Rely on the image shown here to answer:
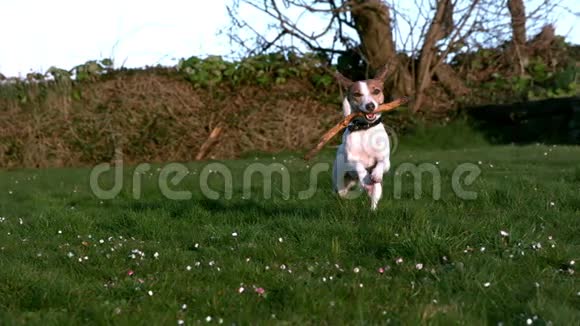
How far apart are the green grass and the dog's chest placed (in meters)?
0.52

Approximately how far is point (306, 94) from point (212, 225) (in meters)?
13.5

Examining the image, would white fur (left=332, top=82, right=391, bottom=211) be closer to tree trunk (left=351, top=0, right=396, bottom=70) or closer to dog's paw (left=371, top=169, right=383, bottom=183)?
dog's paw (left=371, top=169, right=383, bottom=183)

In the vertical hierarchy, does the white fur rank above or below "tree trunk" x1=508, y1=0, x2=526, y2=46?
below

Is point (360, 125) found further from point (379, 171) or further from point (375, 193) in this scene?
point (375, 193)

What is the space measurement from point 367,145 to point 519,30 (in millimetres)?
14450

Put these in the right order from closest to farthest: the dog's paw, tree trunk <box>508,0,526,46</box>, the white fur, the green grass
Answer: the green grass → the dog's paw → the white fur → tree trunk <box>508,0,526,46</box>

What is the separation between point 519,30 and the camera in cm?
2069

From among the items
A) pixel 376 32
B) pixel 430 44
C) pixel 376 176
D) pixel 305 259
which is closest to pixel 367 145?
pixel 376 176

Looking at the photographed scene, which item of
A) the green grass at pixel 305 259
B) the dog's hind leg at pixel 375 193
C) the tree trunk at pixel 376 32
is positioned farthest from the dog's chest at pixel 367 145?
the tree trunk at pixel 376 32

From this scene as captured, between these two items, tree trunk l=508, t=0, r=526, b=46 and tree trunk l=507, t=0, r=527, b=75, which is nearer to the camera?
tree trunk l=508, t=0, r=526, b=46

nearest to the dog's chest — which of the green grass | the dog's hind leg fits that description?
the dog's hind leg

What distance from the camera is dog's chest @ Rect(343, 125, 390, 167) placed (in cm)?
771

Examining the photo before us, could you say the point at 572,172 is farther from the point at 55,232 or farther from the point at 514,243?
the point at 55,232

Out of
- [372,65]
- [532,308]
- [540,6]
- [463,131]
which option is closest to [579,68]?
[540,6]
